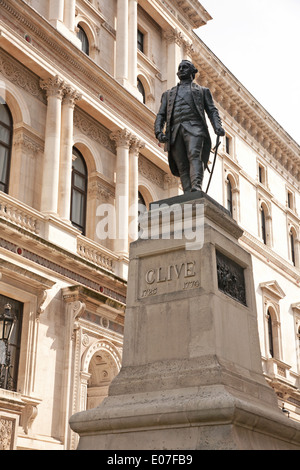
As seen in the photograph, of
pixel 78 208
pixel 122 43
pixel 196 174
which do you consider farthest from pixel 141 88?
pixel 196 174

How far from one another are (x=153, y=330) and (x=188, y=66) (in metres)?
3.87

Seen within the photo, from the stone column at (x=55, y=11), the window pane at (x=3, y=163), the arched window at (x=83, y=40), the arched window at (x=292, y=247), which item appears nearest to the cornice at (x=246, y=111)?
the arched window at (x=292, y=247)

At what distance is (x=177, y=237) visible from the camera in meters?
8.36

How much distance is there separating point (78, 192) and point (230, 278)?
42.0 ft

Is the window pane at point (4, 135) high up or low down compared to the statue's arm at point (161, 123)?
up

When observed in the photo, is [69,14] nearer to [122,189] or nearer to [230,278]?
[122,189]

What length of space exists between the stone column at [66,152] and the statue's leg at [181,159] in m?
9.38

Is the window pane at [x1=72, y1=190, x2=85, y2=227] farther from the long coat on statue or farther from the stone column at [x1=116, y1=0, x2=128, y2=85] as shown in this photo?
the long coat on statue

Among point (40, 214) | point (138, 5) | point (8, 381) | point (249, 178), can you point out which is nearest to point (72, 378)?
point (8, 381)

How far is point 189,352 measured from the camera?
25.0ft

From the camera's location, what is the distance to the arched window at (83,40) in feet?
71.9

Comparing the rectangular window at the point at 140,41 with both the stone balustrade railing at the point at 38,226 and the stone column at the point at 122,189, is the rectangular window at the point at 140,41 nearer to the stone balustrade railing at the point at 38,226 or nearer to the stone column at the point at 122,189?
the stone column at the point at 122,189

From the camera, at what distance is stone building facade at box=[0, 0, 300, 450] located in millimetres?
16344

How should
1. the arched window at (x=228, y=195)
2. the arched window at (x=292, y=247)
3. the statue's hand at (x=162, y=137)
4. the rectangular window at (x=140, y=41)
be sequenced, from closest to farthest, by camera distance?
the statue's hand at (x=162, y=137) → the rectangular window at (x=140, y=41) → the arched window at (x=228, y=195) → the arched window at (x=292, y=247)
